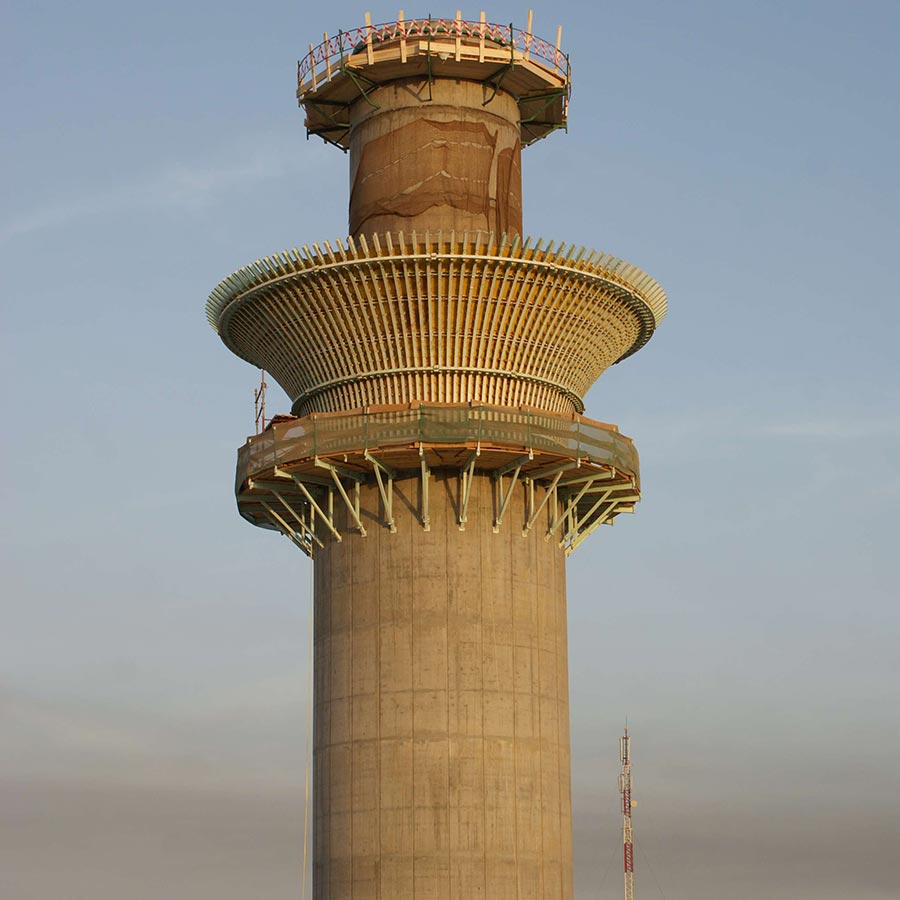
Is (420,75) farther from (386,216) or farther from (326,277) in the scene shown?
(326,277)

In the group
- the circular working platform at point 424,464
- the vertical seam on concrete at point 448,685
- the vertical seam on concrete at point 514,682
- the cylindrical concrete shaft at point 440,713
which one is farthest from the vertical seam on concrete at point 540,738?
the circular working platform at point 424,464

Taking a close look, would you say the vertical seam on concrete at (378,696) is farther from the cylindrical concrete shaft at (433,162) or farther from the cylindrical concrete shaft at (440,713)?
the cylindrical concrete shaft at (433,162)

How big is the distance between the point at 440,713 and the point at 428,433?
809 centimetres

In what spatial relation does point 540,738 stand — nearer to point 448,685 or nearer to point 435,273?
point 448,685

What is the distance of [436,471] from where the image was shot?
53.5 metres

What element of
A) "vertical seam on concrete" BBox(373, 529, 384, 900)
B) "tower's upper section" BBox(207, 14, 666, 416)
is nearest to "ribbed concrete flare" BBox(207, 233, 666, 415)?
"tower's upper section" BBox(207, 14, 666, 416)

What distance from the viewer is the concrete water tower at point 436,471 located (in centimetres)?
5122

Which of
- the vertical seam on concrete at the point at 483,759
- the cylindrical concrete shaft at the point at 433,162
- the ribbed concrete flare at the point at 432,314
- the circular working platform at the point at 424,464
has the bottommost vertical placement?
the vertical seam on concrete at the point at 483,759

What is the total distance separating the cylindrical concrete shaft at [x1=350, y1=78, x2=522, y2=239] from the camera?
183 ft

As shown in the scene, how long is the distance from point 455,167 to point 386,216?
2.68 m

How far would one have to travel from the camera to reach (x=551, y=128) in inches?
2430

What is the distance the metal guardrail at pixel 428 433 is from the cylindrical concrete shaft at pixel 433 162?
6542mm

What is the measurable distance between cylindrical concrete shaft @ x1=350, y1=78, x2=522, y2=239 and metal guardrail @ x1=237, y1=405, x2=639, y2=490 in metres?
6.54

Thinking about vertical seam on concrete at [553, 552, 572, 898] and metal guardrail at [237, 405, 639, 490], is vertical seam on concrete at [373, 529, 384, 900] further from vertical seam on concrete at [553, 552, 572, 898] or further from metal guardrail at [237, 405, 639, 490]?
vertical seam on concrete at [553, 552, 572, 898]
